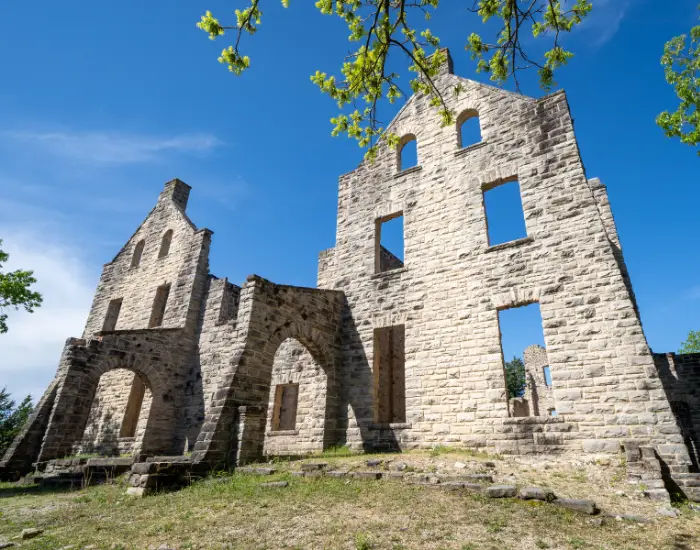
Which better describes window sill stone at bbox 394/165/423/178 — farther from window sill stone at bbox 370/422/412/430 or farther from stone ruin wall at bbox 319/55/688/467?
window sill stone at bbox 370/422/412/430

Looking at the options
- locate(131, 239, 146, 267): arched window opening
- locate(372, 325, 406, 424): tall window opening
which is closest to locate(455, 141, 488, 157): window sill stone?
locate(372, 325, 406, 424): tall window opening

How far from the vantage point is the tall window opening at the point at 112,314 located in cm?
1814

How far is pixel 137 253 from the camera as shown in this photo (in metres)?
19.1

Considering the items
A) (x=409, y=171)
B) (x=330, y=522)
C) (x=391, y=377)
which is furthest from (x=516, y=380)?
(x=330, y=522)

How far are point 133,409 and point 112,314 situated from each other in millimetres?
5232

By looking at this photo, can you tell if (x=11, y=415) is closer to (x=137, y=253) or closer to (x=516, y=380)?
(x=137, y=253)

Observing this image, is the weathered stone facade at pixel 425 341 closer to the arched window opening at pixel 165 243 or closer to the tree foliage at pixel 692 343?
the arched window opening at pixel 165 243

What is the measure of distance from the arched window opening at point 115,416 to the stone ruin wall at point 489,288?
28.4 feet

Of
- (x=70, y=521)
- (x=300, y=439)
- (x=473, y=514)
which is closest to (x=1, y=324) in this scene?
(x=300, y=439)

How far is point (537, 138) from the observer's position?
404 inches

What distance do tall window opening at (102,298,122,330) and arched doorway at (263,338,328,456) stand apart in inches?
386

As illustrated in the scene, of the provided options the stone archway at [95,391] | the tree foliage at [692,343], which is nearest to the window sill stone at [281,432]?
the stone archway at [95,391]

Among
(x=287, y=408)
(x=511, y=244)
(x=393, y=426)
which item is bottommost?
(x=393, y=426)

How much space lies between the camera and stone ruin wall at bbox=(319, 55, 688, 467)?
25.1ft
